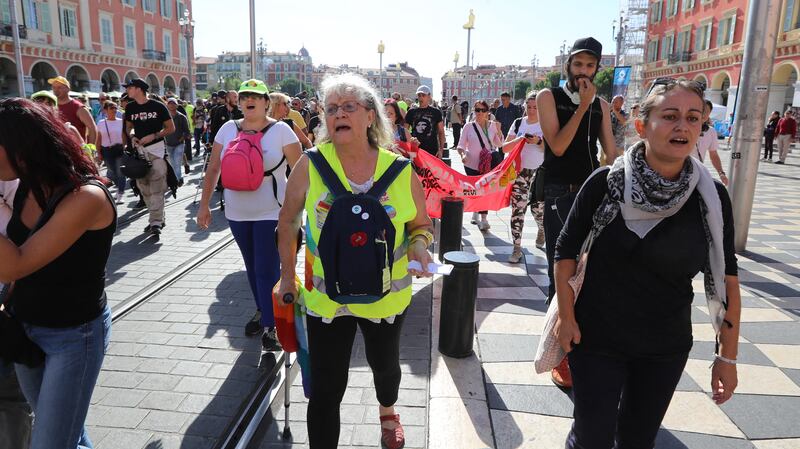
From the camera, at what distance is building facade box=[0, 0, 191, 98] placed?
35.2 meters

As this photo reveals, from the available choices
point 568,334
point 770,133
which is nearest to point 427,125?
point 568,334

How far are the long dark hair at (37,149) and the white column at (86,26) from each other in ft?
150

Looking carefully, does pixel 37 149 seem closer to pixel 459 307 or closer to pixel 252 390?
pixel 252 390

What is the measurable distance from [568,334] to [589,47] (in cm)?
202

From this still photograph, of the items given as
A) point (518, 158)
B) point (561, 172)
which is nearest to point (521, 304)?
point (561, 172)

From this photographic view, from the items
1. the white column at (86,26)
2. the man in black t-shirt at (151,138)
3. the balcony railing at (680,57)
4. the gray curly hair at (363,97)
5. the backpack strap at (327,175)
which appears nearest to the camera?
the backpack strap at (327,175)

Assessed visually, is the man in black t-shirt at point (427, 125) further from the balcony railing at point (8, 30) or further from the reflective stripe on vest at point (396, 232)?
the balcony railing at point (8, 30)

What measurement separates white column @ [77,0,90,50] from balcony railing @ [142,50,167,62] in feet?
22.9

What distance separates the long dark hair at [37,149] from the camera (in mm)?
1988

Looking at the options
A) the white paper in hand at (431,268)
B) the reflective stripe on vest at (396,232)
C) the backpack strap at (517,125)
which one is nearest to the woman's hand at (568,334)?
the white paper in hand at (431,268)

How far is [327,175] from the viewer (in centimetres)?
242

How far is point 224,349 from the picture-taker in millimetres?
4254

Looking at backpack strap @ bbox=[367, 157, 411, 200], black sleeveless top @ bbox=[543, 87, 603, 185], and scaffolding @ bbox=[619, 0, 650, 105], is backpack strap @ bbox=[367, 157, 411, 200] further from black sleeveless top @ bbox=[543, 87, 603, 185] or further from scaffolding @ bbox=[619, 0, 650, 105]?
scaffolding @ bbox=[619, 0, 650, 105]

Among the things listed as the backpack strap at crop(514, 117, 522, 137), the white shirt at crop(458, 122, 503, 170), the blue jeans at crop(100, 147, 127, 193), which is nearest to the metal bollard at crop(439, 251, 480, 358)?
the backpack strap at crop(514, 117, 522, 137)
